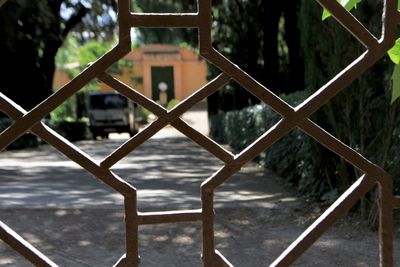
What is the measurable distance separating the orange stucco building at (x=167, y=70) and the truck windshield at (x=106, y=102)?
19.6 metres

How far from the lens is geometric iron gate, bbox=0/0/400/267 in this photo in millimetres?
2115

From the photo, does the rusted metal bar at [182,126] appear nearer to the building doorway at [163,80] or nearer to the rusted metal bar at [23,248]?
the rusted metal bar at [23,248]

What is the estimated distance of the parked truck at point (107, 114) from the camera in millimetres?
29125

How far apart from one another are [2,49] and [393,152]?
18571mm

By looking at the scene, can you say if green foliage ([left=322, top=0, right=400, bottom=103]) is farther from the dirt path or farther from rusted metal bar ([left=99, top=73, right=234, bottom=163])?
the dirt path

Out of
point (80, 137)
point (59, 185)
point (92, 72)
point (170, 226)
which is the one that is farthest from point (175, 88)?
point (92, 72)

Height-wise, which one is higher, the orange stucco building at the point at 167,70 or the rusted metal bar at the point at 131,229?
the rusted metal bar at the point at 131,229

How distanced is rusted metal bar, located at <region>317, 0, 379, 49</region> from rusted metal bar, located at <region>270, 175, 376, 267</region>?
56 centimetres

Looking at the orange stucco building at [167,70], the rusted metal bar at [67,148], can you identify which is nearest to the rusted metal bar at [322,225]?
the rusted metal bar at [67,148]

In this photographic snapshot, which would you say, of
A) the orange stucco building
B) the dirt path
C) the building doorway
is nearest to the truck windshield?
the dirt path

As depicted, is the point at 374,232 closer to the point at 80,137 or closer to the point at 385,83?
the point at 385,83

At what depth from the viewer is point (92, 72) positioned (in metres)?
2.12

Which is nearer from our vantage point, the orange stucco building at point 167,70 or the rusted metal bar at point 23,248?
the rusted metal bar at point 23,248

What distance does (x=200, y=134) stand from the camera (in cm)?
222
